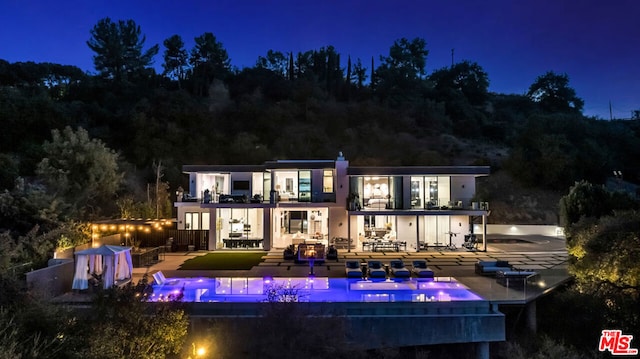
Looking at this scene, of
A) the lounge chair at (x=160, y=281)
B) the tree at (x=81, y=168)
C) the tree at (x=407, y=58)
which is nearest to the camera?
the lounge chair at (x=160, y=281)

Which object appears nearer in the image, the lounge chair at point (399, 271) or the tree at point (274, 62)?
the lounge chair at point (399, 271)

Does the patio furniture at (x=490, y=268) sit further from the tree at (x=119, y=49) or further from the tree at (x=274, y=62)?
the tree at (x=274, y=62)

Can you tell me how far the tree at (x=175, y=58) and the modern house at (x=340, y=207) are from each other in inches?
1422

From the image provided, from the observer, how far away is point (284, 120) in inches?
1944

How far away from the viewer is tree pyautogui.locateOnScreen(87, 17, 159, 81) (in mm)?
48000

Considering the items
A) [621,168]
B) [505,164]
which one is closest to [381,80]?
[505,164]

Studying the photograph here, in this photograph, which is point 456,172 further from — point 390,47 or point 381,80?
point 390,47

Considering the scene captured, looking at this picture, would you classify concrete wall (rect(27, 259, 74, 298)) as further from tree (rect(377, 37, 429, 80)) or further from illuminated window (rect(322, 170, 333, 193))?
tree (rect(377, 37, 429, 80))

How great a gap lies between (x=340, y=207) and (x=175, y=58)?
4246 cm

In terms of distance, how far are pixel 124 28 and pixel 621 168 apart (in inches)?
2409

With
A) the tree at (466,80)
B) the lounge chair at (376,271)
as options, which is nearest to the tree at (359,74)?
the tree at (466,80)

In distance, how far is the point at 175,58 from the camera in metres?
55.9

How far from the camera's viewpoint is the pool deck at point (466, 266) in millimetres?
13023

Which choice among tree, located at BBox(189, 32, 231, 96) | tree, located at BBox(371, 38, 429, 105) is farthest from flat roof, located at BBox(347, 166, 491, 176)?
tree, located at BBox(189, 32, 231, 96)
